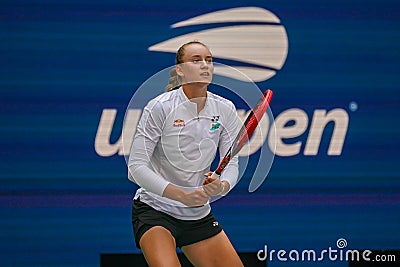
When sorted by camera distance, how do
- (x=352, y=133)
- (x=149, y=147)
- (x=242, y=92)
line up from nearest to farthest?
(x=149, y=147), (x=242, y=92), (x=352, y=133)

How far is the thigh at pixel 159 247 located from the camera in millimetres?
3803

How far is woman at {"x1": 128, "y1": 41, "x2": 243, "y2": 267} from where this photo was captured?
4020 millimetres

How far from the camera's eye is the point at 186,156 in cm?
407

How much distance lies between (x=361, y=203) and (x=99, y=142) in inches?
69.6

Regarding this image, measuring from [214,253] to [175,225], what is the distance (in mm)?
243

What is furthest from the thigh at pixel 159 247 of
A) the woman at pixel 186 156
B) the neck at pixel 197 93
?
the neck at pixel 197 93

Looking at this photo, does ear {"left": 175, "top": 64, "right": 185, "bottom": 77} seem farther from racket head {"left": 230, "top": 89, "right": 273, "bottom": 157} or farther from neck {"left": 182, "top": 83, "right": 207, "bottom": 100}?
racket head {"left": 230, "top": 89, "right": 273, "bottom": 157}

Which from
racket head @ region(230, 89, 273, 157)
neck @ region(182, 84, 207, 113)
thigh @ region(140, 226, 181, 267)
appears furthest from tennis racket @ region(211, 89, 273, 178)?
thigh @ region(140, 226, 181, 267)

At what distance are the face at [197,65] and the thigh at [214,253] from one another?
812 mm

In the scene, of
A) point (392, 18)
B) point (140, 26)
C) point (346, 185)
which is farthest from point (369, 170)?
point (140, 26)

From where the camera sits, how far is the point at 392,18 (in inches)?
207

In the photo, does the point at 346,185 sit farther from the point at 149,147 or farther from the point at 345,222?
the point at 149,147

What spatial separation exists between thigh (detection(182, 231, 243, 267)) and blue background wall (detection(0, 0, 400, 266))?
44.2 inches

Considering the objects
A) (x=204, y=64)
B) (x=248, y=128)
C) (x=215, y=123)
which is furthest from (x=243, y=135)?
(x=204, y=64)
